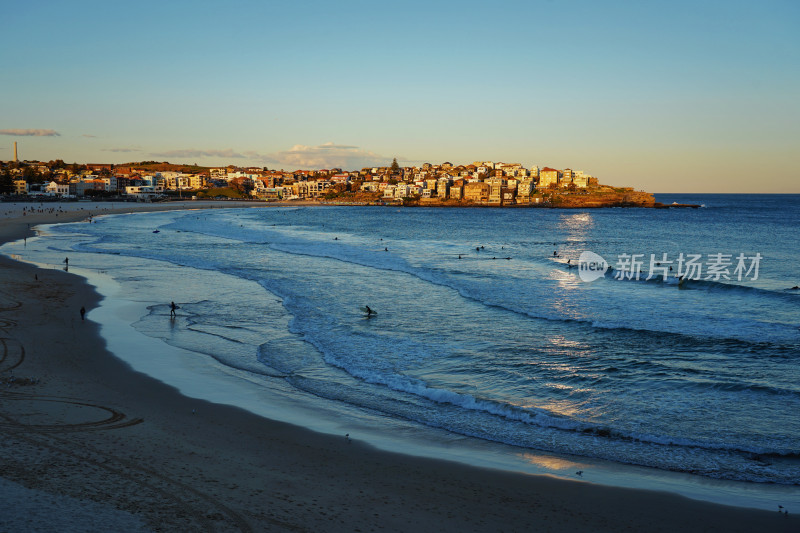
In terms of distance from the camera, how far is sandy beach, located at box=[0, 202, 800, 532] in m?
7.13

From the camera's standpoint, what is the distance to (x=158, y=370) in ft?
46.8

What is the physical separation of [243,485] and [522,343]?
11.6 metres

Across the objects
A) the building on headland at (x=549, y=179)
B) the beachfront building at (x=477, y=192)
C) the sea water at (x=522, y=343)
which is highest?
the building on headland at (x=549, y=179)

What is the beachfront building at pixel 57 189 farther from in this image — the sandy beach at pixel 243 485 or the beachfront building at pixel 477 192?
the sandy beach at pixel 243 485

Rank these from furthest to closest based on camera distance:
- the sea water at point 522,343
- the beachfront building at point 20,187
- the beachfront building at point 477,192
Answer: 1. the beachfront building at point 477,192
2. the beachfront building at point 20,187
3. the sea water at point 522,343

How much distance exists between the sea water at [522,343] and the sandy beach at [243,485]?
1854 millimetres

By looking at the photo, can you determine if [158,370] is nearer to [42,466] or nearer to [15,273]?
[42,466]

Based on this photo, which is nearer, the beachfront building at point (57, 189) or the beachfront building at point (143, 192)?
the beachfront building at point (57, 189)

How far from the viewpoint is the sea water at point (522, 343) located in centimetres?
1113

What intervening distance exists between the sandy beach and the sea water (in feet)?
6.08

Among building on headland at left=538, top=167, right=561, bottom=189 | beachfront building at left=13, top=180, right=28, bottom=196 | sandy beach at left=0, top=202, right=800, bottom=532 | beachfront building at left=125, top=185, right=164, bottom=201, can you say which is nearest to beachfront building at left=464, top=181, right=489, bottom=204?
building on headland at left=538, top=167, right=561, bottom=189

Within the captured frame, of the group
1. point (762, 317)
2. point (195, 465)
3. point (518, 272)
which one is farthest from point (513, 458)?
point (518, 272)

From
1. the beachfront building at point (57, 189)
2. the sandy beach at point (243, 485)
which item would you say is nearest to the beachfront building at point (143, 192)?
the beachfront building at point (57, 189)

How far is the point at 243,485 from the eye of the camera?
809cm
